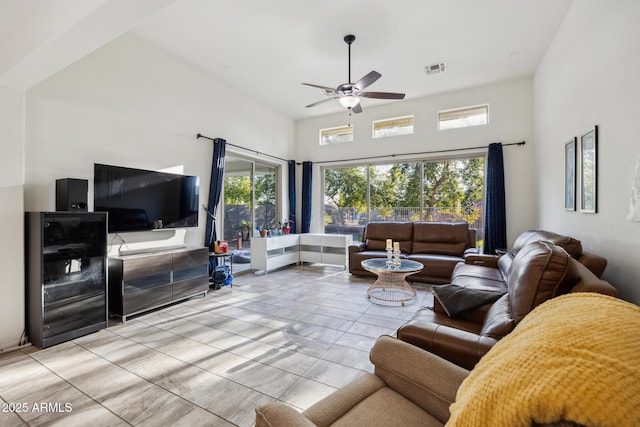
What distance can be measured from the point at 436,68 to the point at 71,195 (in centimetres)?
498

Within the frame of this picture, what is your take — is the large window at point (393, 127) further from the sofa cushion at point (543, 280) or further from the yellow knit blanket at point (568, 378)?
the yellow knit blanket at point (568, 378)

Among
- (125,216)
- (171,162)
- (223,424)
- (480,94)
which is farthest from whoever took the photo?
(480,94)

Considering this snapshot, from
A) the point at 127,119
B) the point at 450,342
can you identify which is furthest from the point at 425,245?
the point at 127,119

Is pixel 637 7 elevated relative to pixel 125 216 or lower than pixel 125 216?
elevated

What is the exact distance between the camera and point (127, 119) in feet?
11.7

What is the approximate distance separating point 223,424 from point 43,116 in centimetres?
333

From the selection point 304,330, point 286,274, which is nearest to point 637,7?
point 304,330

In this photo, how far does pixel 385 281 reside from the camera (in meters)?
→ 4.52

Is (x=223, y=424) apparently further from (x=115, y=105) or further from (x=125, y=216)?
(x=115, y=105)

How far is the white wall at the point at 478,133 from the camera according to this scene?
5016 millimetres

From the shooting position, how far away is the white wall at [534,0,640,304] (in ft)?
6.40

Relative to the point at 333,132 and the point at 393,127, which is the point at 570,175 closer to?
the point at 393,127

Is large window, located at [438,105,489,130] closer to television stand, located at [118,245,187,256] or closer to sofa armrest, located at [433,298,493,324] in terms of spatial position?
sofa armrest, located at [433,298,493,324]

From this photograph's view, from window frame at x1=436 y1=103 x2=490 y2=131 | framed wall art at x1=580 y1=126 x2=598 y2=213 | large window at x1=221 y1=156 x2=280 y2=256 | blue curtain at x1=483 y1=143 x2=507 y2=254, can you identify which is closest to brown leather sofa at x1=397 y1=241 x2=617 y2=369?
framed wall art at x1=580 y1=126 x2=598 y2=213
